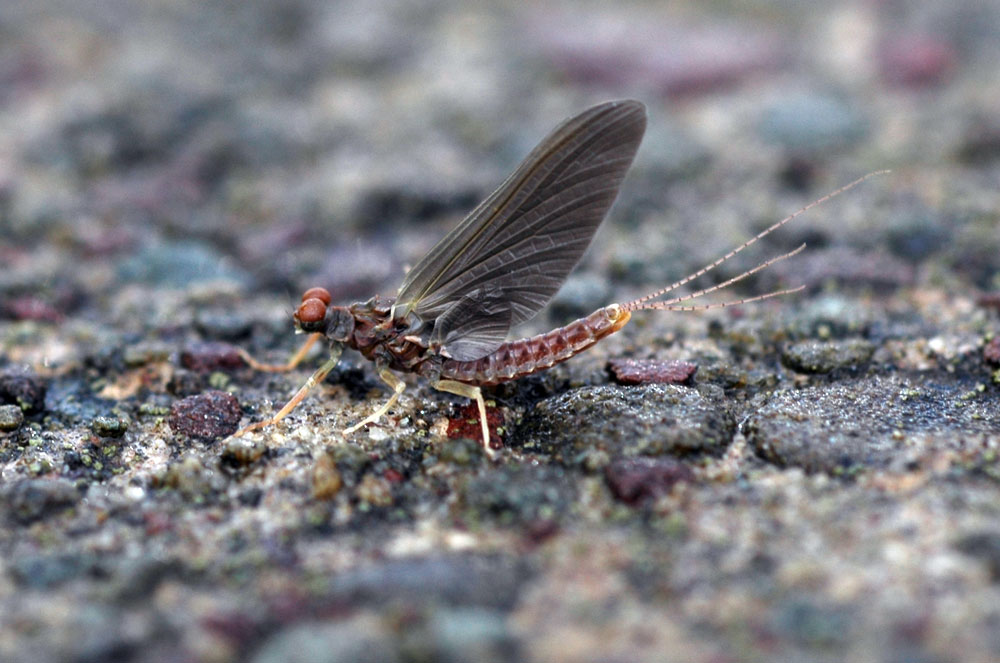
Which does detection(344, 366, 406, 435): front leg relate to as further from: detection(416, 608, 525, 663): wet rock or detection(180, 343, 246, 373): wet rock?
detection(416, 608, 525, 663): wet rock

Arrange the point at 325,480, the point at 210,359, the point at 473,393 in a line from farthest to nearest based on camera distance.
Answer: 1. the point at 210,359
2. the point at 473,393
3. the point at 325,480

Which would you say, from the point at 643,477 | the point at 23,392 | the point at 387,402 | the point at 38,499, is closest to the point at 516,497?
the point at 643,477

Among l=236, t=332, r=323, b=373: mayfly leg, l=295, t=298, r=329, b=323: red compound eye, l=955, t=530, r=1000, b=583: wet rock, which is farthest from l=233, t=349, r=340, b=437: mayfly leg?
l=955, t=530, r=1000, b=583: wet rock

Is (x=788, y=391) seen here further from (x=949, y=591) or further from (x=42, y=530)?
(x=42, y=530)

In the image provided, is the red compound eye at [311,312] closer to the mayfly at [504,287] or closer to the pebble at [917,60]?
the mayfly at [504,287]

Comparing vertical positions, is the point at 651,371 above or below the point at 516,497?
above

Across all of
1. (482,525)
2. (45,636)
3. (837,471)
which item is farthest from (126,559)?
(837,471)

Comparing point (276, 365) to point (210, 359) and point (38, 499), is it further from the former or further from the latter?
point (38, 499)
